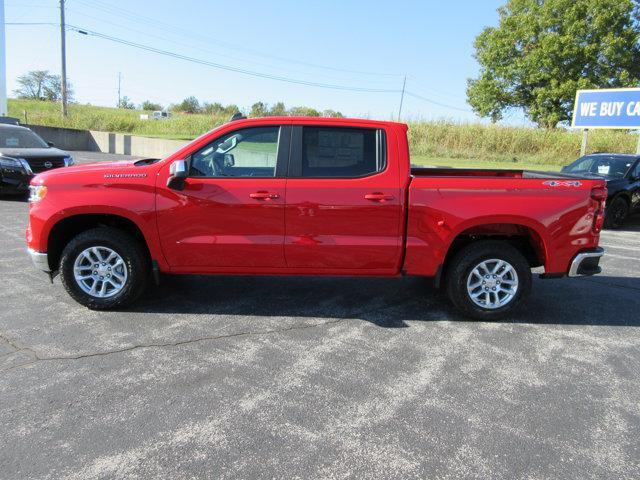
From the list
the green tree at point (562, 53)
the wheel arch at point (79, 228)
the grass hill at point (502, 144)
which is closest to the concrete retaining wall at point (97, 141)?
the grass hill at point (502, 144)

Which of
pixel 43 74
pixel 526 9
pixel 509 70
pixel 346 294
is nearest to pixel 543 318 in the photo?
pixel 346 294

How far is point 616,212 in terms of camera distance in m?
10.6

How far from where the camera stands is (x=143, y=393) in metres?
3.35

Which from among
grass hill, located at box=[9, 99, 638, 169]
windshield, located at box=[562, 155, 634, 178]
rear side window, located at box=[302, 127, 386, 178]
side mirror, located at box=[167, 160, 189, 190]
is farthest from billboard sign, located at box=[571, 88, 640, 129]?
side mirror, located at box=[167, 160, 189, 190]

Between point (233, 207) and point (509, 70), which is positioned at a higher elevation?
point (509, 70)

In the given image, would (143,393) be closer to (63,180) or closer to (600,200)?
(63,180)

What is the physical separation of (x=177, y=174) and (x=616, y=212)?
9862 mm

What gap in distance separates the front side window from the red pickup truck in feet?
0.04

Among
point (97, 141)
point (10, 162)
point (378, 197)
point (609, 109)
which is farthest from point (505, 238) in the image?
point (97, 141)

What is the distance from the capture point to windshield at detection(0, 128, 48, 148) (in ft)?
38.5

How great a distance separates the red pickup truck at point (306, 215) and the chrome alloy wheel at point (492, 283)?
0.01 meters

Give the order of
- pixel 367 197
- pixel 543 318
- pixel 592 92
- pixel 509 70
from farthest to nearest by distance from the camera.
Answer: pixel 509 70, pixel 592 92, pixel 543 318, pixel 367 197

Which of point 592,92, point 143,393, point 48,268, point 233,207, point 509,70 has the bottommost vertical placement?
point 143,393

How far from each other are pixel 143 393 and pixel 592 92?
57.9 ft
